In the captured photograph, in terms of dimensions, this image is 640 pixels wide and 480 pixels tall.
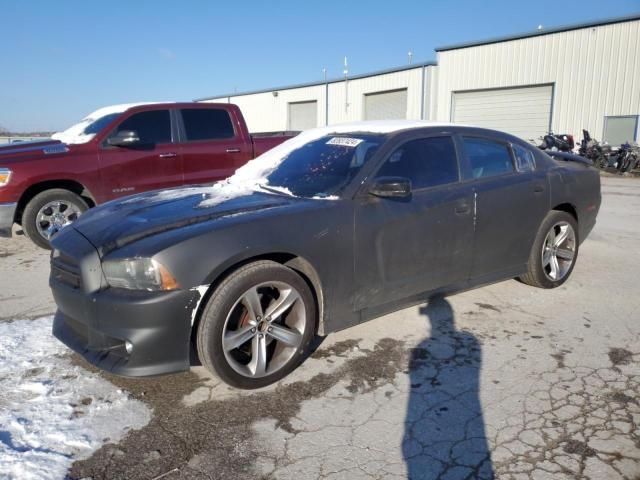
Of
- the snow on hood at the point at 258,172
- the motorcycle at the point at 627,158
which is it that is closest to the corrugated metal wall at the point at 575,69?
the motorcycle at the point at 627,158

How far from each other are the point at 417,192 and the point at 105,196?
4460 mm

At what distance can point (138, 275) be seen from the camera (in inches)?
111

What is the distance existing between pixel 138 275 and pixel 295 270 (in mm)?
961

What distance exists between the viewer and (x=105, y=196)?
262 inches

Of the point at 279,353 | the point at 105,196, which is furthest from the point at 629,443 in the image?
the point at 105,196

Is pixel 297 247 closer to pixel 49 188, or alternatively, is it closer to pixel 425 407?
pixel 425 407

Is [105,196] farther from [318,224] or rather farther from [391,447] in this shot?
[391,447]

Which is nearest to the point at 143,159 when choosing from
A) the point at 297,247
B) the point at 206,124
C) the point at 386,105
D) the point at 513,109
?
the point at 206,124

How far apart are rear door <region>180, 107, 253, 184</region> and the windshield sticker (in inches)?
136

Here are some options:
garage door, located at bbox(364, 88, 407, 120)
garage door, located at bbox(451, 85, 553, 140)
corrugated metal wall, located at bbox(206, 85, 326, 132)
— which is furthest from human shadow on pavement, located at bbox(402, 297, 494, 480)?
corrugated metal wall, located at bbox(206, 85, 326, 132)

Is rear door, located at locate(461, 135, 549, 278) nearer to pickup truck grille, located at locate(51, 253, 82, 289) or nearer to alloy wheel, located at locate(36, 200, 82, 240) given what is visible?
pickup truck grille, located at locate(51, 253, 82, 289)

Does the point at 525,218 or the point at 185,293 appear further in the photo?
the point at 525,218

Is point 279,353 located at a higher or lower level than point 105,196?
lower

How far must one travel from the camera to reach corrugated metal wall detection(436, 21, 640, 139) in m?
18.2
